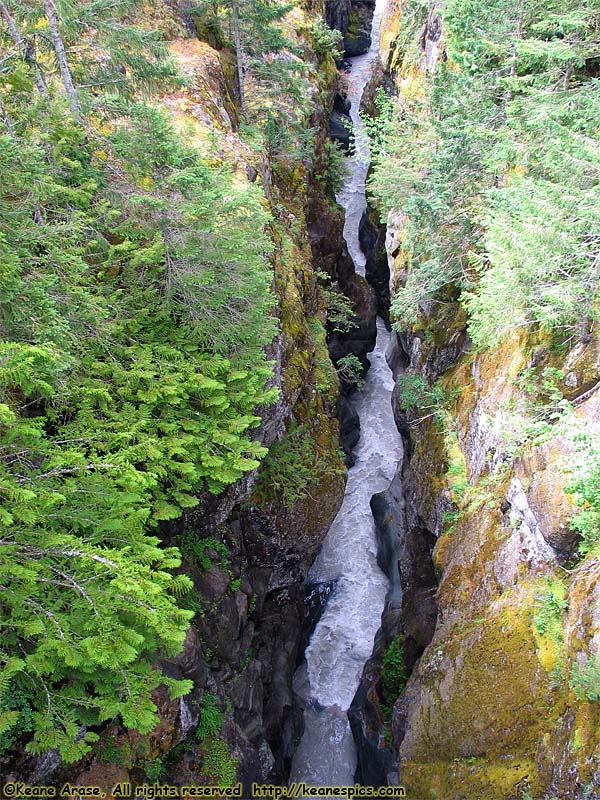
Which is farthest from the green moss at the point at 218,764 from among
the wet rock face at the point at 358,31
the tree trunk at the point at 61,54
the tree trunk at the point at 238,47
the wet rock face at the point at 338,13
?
the wet rock face at the point at 358,31

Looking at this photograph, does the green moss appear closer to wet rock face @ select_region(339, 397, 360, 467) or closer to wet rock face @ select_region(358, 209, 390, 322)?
wet rock face @ select_region(339, 397, 360, 467)

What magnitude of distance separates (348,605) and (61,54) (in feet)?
60.8

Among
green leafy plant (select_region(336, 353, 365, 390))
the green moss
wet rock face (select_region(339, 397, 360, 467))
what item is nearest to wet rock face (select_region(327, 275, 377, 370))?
green leafy plant (select_region(336, 353, 365, 390))

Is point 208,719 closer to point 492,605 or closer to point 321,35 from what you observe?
point 492,605

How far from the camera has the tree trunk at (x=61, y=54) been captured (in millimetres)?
8703

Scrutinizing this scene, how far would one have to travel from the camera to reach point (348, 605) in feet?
62.5

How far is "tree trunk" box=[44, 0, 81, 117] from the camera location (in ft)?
28.6

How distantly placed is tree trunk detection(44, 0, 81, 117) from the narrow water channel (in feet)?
31.5

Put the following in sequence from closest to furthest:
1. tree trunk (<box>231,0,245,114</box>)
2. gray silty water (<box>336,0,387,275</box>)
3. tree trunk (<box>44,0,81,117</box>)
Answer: tree trunk (<box>44,0,81,117</box>) < tree trunk (<box>231,0,245,114</box>) < gray silty water (<box>336,0,387,275</box>)

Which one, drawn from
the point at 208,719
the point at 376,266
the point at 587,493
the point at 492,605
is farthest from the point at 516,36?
the point at 208,719

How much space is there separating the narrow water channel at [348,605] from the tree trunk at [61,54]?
9.59 meters

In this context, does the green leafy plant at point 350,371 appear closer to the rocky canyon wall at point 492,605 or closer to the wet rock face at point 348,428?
the wet rock face at point 348,428

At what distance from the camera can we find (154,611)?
5.94 meters

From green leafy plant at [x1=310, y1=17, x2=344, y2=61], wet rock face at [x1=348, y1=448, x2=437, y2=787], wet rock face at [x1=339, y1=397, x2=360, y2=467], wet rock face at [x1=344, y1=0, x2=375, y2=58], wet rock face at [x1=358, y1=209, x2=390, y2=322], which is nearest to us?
wet rock face at [x1=348, y1=448, x2=437, y2=787]
